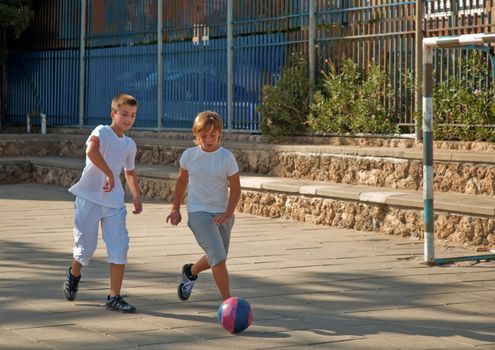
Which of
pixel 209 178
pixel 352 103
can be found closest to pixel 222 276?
pixel 209 178

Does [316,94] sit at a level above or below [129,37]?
below

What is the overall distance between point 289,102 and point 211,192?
26.3 feet

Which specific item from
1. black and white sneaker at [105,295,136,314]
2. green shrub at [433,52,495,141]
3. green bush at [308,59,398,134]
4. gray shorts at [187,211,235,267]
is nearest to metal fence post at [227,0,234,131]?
green bush at [308,59,398,134]

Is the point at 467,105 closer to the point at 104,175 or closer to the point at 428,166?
the point at 428,166

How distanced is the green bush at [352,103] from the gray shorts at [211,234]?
6.75m

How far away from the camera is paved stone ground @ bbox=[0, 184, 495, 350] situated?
6.86 m

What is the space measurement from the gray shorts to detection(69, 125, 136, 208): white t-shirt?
2.13 ft

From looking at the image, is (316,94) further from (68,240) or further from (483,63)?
(68,240)

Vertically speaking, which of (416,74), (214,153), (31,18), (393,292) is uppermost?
(31,18)

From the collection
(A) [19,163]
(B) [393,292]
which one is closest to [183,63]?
(A) [19,163]

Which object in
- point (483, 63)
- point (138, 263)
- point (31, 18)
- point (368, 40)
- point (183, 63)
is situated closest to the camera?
point (138, 263)

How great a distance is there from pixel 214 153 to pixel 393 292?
1.87 m

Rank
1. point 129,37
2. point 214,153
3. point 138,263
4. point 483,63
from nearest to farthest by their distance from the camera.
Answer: point 214,153
point 138,263
point 483,63
point 129,37

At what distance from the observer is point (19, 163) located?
1989 centimetres
